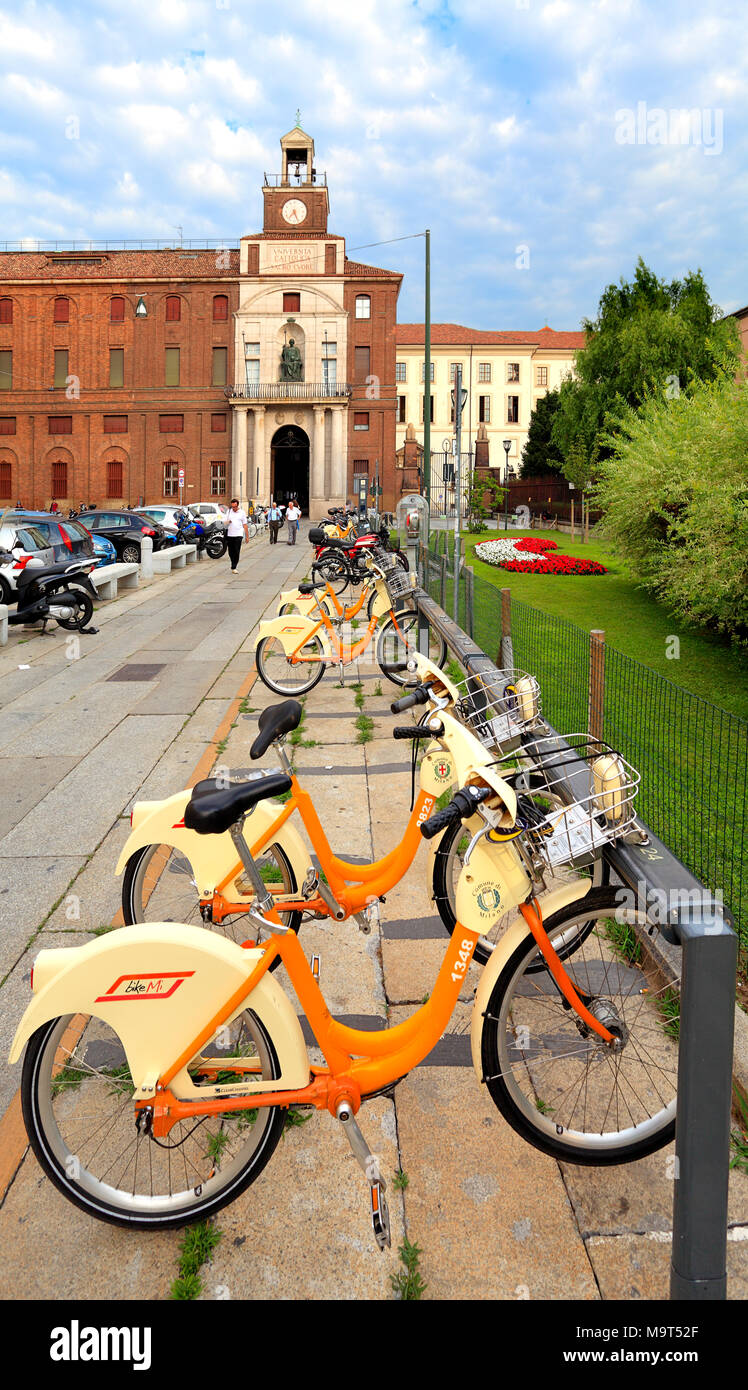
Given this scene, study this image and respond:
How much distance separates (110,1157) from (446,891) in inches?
73.4

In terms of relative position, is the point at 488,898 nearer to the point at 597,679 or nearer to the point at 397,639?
the point at 597,679

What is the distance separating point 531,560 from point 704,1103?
958 inches

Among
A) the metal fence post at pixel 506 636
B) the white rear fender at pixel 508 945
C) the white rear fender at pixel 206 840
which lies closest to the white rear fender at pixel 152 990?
the white rear fender at pixel 508 945

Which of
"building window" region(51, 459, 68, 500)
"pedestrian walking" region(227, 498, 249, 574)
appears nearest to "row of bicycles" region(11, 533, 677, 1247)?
"pedestrian walking" region(227, 498, 249, 574)

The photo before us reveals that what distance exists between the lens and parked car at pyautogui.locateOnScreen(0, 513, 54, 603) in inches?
650

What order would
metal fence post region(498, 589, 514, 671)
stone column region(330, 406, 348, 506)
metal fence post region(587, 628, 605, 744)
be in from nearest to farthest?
metal fence post region(587, 628, 605, 744)
metal fence post region(498, 589, 514, 671)
stone column region(330, 406, 348, 506)

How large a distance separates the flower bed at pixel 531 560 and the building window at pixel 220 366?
35837mm

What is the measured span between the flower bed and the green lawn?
0.34m

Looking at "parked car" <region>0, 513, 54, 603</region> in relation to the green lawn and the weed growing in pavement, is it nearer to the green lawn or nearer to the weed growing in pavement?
the green lawn

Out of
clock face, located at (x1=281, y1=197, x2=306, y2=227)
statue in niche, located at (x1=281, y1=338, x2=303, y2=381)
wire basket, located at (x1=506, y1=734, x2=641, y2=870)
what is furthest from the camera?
clock face, located at (x1=281, y1=197, x2=306, y2=227)

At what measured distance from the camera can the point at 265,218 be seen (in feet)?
202
